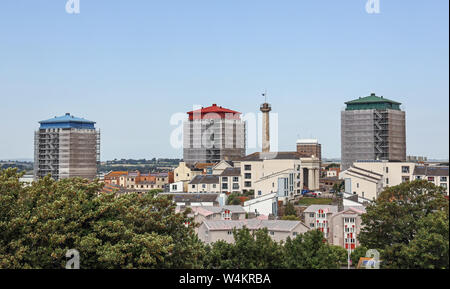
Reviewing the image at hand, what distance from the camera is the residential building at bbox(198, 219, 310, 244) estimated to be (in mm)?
17812

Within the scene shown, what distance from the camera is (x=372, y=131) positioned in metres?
39.9

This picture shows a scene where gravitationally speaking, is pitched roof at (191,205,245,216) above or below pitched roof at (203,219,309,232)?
above

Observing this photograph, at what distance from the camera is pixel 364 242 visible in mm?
11852

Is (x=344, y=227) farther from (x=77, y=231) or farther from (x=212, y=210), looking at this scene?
(x=77, y=231)

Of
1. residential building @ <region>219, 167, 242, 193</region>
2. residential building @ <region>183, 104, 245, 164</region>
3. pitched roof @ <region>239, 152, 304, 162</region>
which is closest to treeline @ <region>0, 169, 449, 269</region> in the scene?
pitched roof @ <region>239, 152, 304, 162</region>

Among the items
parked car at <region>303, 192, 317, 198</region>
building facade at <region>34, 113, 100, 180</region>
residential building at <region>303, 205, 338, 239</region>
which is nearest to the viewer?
residential building at <region>303, 205, 338, 239</region>

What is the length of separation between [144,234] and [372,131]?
1339 inches

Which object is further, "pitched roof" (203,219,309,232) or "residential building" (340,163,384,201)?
"residential building" (340,163,384,201)

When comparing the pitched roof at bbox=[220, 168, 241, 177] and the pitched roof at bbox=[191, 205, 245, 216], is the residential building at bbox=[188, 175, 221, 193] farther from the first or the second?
the pitched roof at bbox=[191, 205, 245, 216]

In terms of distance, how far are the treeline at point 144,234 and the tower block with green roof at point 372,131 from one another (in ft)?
95.6

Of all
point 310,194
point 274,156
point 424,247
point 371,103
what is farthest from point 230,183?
point 424,247

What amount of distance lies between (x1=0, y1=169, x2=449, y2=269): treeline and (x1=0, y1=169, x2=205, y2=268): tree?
15 millimetres

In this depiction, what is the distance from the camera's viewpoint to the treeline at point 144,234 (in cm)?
752

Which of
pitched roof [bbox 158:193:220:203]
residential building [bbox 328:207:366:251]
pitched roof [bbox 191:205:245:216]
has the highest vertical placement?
pitched roof [bbox 158:193:220:203]
